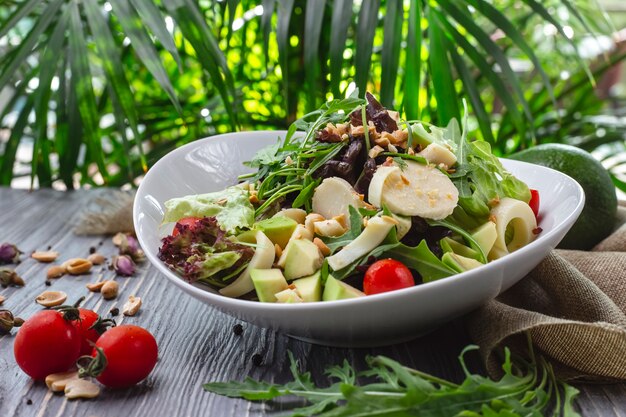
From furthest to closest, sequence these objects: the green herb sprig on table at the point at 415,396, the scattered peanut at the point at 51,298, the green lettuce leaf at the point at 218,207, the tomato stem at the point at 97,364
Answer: the scattered peanut at the point at 51,298 → the green lettuce leaf at the point at 218,207 → the tomato stem at the point at 97,364 → the green herb sprig on table at the point at 415,396

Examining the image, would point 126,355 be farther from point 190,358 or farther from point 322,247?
point 322,247

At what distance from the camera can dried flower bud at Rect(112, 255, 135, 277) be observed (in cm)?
141

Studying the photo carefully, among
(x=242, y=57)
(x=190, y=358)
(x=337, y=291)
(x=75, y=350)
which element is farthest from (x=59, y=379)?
(x=242, y=57)

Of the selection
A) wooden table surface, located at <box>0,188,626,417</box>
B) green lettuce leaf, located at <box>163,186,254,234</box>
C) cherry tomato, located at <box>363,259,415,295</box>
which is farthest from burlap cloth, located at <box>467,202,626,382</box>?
green lettuce leaf, located at <box>163,186,254,234</box>

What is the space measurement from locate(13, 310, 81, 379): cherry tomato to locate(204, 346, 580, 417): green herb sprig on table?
0.24 m

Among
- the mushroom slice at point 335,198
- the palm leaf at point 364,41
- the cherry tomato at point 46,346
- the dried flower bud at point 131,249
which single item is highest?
the palm leaf at point 364,41

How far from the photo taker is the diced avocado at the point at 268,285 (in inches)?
38.2

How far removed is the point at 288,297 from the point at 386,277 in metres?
0.13

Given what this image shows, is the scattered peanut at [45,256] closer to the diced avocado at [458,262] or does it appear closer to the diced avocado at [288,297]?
the diced avocado at [288,297]

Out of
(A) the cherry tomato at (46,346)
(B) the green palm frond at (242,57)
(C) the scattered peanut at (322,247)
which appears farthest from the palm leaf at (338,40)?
(A) the cherry tomato at (46,346)

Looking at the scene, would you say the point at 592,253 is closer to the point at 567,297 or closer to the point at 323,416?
the point at 567,297

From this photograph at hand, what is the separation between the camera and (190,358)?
1039mm

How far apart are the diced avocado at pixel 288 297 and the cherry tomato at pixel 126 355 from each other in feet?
0.63

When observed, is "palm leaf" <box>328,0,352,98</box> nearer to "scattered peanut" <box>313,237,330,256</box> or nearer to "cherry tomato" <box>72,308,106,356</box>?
"scattered peanut" <box>313,237,330,256</box>
